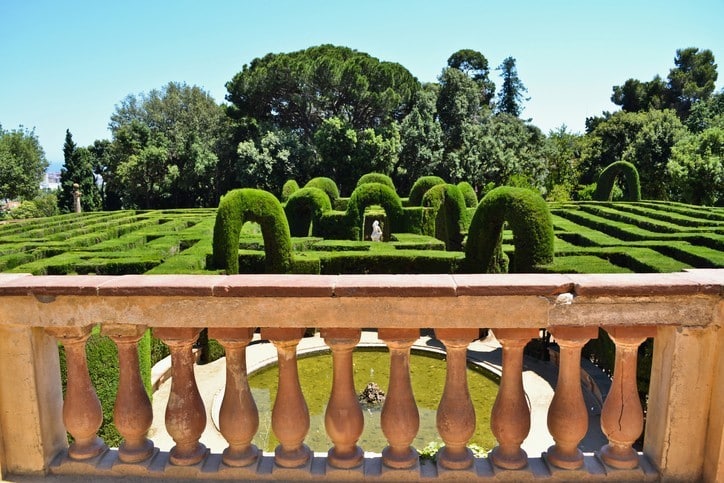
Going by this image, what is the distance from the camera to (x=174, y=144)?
141 ft

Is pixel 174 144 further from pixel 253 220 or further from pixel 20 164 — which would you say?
pixel 253 220

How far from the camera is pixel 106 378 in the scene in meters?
Answer: 6.48

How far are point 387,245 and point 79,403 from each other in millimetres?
12544

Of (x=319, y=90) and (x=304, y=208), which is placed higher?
(x=319, y=90)

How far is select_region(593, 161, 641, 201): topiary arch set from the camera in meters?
29.1

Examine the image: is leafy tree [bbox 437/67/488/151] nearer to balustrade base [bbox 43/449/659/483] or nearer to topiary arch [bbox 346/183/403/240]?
topiary arch [bbox 346/183/403/240]

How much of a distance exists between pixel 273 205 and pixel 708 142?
28.4 meters

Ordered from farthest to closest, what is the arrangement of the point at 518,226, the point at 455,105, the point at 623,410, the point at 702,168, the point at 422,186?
the point at 455,105 < the point at 702,168 < the point at 422,186 < the point at 518,226 < the point at 623,410

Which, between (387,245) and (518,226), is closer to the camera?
(518,226)

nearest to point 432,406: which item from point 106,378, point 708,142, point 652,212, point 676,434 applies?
point 106,378

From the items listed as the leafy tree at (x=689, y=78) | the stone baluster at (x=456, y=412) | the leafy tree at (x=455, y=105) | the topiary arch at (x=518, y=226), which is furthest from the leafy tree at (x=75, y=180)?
the leafy tree at (x=689, y=78)

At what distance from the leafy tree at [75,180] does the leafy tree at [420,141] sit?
2600cm

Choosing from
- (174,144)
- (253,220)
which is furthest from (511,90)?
(253,220)

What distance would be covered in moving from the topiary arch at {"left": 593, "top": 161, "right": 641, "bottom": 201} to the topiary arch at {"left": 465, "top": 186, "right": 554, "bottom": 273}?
2174 centimetres
